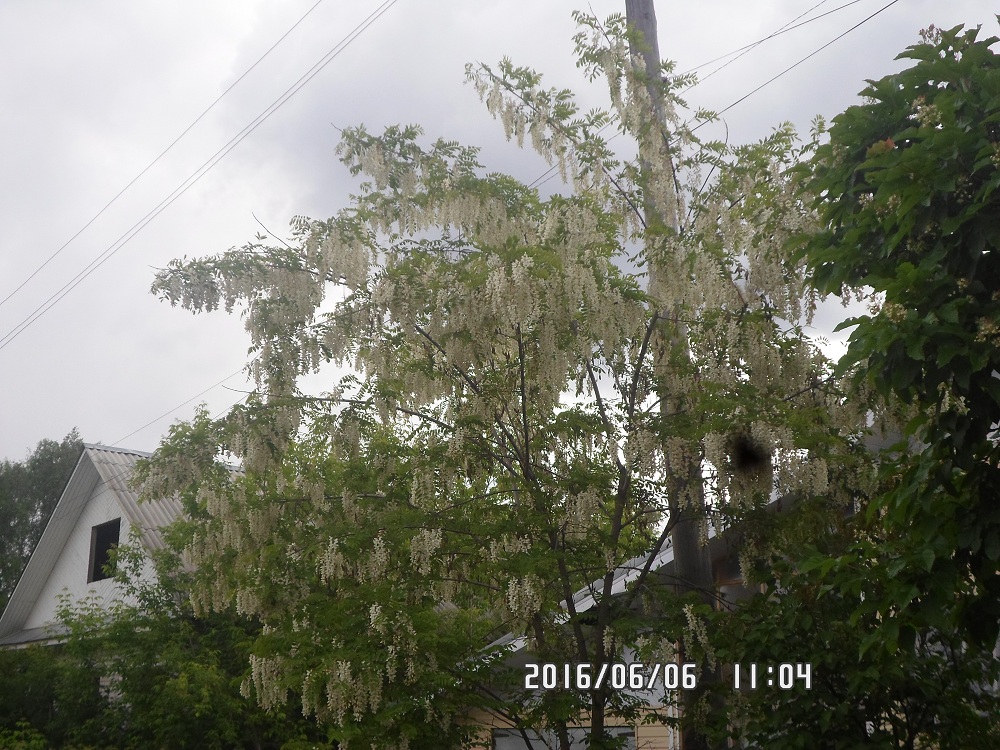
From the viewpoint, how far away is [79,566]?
23250 mm

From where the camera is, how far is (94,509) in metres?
23.0

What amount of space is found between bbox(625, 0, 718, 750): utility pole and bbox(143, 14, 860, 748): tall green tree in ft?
0.14

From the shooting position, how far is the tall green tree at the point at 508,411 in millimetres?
8656

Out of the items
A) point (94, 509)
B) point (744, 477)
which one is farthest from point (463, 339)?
point (94, 509)

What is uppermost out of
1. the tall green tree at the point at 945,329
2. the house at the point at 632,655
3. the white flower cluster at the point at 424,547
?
the tall green tree at the point at 945,329

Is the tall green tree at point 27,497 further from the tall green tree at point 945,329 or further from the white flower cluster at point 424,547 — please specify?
the tall green tree at point 945,329

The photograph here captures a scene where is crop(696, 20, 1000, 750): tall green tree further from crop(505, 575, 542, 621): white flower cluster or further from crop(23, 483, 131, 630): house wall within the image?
crop(23, 483, 131, 630): house wall

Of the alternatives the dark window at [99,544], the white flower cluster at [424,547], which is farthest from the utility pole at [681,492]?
the dark window at [99,544]

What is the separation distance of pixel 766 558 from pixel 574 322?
302cm

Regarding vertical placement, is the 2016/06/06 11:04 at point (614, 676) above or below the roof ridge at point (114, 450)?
below

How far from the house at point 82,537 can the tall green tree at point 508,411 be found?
1182 cm

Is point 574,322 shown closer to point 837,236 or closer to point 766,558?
point 766,558

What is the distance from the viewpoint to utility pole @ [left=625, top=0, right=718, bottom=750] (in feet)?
29.5

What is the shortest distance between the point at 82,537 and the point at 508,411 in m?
17.3
